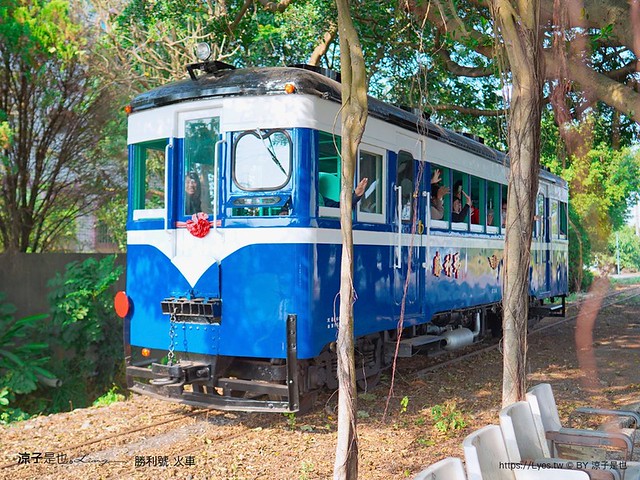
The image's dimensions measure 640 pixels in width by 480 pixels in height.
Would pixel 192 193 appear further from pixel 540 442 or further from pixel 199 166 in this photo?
pixel 540 442

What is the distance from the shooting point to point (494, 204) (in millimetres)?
10758

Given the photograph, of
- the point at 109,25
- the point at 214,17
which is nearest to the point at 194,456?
the point at 214,17

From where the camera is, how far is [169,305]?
664 cm

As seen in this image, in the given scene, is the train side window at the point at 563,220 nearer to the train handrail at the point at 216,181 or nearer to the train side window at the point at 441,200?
the train side window at the point at 441,200

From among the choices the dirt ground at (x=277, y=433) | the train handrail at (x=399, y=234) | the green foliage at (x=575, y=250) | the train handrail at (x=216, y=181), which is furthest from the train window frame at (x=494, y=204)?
the green foliage at (x=575, y=250)

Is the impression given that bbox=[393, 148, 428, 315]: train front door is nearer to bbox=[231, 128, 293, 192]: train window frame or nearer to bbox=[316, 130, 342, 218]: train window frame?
bbox=[316, 130, 342, 218]: train window frame

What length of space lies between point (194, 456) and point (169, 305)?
4.99 ft

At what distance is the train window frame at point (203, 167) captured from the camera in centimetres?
664

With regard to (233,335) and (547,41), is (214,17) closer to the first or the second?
(547,41)

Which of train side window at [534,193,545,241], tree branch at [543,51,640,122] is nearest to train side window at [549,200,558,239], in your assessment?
train side window at [534,193,545,241]

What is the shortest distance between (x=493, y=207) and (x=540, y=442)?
21.5 feet

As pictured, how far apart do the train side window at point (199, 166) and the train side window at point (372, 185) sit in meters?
1.49

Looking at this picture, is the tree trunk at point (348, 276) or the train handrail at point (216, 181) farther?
the train handrail at point (216, 181)

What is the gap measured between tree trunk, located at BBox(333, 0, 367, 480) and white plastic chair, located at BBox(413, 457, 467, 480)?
3.15 ft
